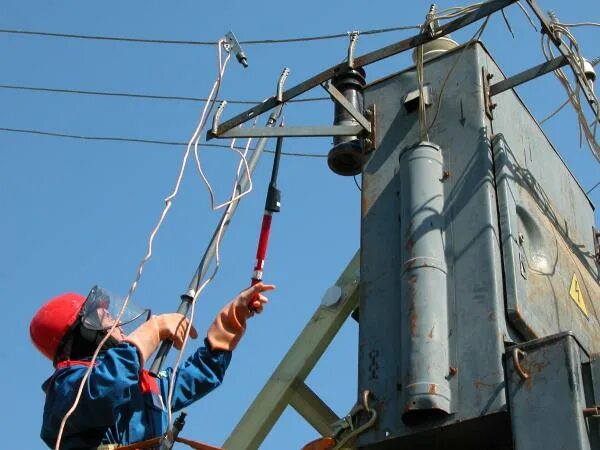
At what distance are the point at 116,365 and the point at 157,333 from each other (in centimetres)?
33

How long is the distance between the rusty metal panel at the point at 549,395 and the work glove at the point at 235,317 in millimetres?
1713

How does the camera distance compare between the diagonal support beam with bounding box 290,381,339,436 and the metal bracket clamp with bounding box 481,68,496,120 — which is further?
the diagonal support beam with bounding box 290,381,339,436

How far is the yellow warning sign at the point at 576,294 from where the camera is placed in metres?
4.11

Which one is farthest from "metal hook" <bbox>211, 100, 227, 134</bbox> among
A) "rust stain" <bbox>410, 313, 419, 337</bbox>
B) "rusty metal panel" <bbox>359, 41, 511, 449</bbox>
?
"rust stain" <bbox>410, 313, 419, 337</bbox>

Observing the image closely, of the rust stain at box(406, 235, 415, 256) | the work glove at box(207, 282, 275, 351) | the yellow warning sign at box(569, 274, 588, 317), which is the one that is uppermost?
the work glove at box(207, 282, 275, 351)

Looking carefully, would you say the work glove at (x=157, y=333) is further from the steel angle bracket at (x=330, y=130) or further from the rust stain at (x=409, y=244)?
the rust stain at (x=409, y=244)

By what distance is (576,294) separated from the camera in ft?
13.6

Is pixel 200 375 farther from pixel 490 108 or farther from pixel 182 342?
pixel 490 108

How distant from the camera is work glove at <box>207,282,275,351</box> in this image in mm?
4672

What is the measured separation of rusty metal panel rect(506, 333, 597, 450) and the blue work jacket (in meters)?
1.64

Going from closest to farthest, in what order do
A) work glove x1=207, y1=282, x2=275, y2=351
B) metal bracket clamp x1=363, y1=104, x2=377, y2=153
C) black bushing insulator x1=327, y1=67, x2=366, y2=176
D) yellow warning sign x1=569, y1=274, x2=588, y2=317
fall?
1. yellow warning sign x1=569, y1=274, x2=588, y2=317
2. metal bracket clamp x1=363, y1=104, x2=377, y2=153
3. black bushing insulator x1=327, y1=67, x2=366, y2=176
4. work glove x1=207, y1=282, x2=275, y2=351

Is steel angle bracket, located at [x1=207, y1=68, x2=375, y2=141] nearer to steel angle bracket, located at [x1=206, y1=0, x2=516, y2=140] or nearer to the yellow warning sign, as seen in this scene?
steel angle bracket, located at [x1=206, y1=0, x2=516, y2=140]

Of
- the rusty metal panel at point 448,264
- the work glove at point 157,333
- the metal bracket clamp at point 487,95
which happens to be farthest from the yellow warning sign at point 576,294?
the work glove at point 157,333

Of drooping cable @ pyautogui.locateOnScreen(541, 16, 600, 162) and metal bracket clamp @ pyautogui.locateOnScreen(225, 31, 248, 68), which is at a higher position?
metal bracket clamp @ pyautogui.locateOnScreen(225, 31, 248, 68)
